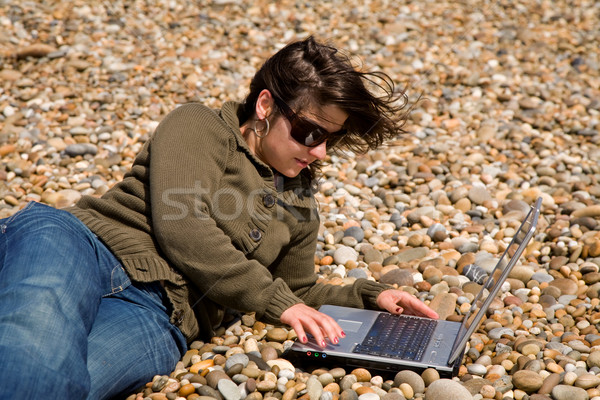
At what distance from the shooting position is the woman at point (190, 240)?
2221 millimetres

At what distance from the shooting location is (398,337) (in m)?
2.73

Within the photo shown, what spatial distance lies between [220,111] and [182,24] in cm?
450

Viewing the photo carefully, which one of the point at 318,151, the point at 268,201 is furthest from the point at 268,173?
the point at 318,151

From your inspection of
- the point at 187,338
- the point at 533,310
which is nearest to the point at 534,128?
the point at 533,310

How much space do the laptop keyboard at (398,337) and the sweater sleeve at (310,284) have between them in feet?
0.50

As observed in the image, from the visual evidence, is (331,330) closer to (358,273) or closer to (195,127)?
(195,127)

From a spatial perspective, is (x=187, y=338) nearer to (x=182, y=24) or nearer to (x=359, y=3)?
(x=182, y=24)

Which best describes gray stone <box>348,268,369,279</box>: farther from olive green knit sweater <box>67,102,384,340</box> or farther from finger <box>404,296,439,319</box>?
olive green knit sweater <box>67,102,384,340</box>

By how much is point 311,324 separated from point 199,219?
1.91 ft

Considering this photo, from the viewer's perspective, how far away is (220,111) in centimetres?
287

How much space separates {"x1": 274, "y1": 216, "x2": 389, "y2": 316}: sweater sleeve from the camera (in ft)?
10.1

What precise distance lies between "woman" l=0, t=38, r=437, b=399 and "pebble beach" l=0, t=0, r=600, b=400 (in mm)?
204

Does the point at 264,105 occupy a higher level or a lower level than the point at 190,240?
higher

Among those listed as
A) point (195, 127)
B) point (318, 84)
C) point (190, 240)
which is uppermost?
point (318, 84)
